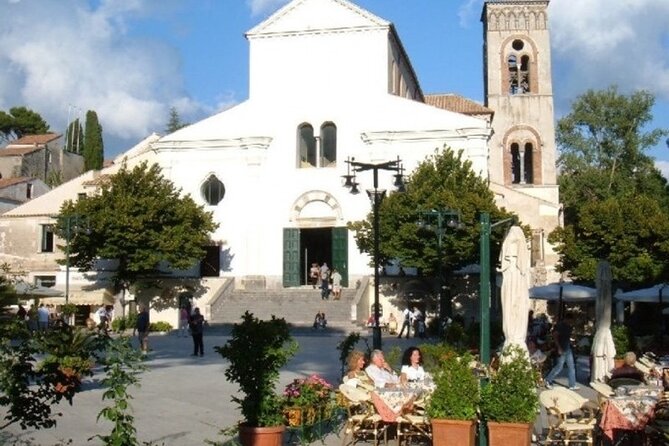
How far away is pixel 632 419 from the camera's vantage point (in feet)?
32.1

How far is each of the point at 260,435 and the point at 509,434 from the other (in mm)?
2812

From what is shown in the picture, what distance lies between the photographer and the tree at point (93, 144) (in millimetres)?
67750

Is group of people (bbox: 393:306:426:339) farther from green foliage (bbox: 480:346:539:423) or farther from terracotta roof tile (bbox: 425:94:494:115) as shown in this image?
green foliage (bbox: 480:346:539:423)

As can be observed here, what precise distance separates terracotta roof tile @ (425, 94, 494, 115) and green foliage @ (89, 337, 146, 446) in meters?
45.3

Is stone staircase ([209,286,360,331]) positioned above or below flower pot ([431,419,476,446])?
above

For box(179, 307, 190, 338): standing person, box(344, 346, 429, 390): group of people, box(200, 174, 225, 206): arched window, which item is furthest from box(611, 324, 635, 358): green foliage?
box(200, 174, 225, 206): arched window

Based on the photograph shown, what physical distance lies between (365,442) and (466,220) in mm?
21550

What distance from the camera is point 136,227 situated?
1371 inches

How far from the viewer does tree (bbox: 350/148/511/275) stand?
3212 cm

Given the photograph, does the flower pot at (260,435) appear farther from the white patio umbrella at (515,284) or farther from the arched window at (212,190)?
the arched window at (212,190)

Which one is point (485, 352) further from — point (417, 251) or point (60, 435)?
point (417, 251)

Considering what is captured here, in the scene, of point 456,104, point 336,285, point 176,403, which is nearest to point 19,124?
point 456,104

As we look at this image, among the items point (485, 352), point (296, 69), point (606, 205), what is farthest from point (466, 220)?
point (485, 352)

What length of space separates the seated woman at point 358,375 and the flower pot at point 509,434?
8.27 feet
